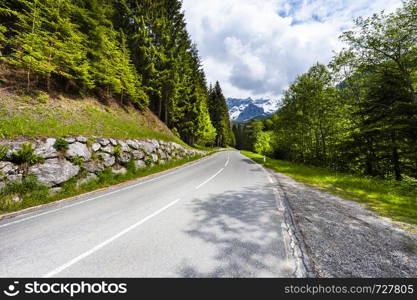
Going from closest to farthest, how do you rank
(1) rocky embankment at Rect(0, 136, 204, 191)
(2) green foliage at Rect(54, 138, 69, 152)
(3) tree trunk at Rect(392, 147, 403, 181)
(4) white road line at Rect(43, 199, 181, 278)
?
(4) white road line at Rect(43, 199, 181, 278) → (1) rocky embankment at Rect(0, 136, 204, 191) → (2) green foliage at Rect(54, 138, 69, 152) → (3) tree trunk at Rect(392, 147, 403, 181)

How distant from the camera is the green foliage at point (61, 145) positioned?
21.8 ft

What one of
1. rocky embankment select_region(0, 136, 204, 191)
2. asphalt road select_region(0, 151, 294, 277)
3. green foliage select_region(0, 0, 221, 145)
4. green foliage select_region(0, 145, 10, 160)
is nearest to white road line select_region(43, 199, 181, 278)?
asphalt road select_region(0, 151, 294, 277)

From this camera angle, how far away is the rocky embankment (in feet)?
17.8

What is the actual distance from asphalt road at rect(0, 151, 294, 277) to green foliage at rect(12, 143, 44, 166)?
80.2 inches

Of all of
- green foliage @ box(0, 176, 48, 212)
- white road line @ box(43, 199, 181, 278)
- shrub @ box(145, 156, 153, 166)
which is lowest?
white road line @ box(43, 199, 181, 278)

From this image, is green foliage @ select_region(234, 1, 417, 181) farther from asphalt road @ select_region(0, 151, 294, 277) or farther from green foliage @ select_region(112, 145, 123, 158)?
green foliage @ select_region(112, 145, 123, 158)

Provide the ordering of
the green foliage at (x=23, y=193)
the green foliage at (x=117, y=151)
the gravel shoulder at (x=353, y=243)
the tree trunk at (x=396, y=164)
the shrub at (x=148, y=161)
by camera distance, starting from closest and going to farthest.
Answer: the gravel shoulder at (x=353, y=243) < the green foliage at (x=23, y=193) < the green foliage at (x=117, y=151) < the tree trunk at (x=396, y=164) < the shrub at (x=148, y=161)

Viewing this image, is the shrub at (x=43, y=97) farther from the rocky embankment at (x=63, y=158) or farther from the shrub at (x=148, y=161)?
the shrub at (x=148, y=161)

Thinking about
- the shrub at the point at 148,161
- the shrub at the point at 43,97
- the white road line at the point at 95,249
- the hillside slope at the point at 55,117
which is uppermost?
the shrub at the point at 43,97

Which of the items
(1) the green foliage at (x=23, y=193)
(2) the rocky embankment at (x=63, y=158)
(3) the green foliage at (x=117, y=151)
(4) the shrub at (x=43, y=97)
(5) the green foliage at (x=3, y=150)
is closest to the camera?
(1) the green foliage at (x=23, y=193)

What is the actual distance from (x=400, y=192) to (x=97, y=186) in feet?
44.3

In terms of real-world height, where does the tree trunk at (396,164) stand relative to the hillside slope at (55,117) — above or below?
below

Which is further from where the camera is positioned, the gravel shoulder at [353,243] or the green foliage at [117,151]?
the green foliage at [117,151]

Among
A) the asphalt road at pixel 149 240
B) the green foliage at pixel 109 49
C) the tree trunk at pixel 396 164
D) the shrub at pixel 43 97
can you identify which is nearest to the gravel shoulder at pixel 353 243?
the asphalt road at pixel 149 240
